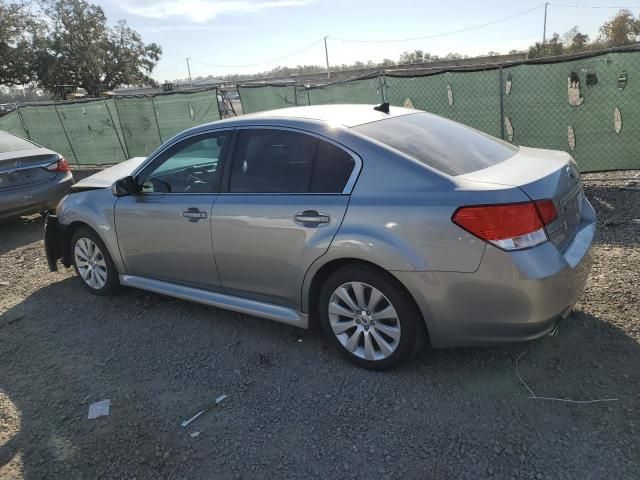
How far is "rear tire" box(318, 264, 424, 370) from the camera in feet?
9.68

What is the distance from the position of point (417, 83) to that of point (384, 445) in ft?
20.9

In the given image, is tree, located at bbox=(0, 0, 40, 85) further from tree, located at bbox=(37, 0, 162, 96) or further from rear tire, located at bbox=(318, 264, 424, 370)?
rear tire, located at bbox=(318, 264, 424, 370)

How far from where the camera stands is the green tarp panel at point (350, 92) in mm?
8148

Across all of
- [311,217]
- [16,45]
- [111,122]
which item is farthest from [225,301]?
[16,45]

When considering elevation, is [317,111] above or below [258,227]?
above

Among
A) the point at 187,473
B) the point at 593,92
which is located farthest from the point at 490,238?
the point at 593,92

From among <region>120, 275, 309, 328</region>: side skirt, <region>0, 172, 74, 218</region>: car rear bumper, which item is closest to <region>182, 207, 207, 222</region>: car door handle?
<region>120, 275, 309, 328</region>: side skirt

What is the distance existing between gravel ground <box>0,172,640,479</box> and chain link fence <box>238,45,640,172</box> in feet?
10.8

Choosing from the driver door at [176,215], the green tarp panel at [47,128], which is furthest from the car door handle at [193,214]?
the green tarp panel at [47,128]

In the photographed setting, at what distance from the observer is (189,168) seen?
405 cm

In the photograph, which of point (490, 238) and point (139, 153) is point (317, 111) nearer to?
point (490, 238)

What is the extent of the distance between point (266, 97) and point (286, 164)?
263 inches

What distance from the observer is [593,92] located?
6.74m

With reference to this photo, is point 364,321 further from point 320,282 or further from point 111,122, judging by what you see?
point 111,122
